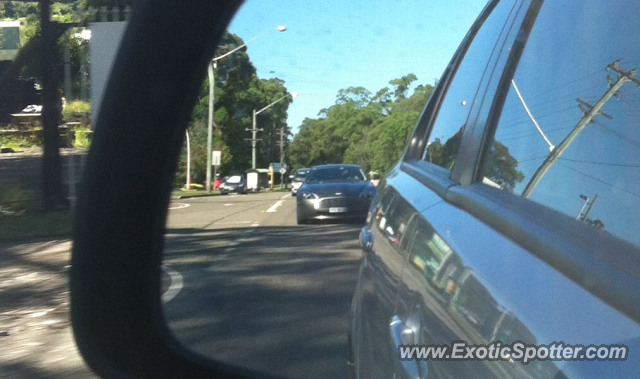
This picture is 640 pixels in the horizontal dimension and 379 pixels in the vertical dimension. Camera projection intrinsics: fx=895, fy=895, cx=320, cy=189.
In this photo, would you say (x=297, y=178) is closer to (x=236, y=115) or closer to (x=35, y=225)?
(x=236, y=115)

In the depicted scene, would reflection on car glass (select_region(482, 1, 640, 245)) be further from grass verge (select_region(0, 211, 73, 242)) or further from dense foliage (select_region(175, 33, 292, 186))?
grass verge (select_region(0, 211, 73, 242))

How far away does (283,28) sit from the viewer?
5.77 feet

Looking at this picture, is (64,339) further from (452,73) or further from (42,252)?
(42,252)

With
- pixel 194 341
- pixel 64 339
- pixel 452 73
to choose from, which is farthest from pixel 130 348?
pixel 64 339

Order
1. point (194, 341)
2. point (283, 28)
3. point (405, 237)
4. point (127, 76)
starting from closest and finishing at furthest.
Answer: point (283, 28)
point (405, 237)
point (127, 76)
point (194, 341)

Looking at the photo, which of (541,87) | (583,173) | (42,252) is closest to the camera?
(583,173)

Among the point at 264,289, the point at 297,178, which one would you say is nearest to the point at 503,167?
the point at 297,178

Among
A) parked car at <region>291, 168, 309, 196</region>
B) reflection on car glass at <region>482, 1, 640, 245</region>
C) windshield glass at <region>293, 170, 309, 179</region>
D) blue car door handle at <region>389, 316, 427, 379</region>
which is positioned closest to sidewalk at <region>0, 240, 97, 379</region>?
parked car at <region>291, 168, 309, 196</region>

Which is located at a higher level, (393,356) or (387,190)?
(387,190)

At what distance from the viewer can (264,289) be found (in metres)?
6.16

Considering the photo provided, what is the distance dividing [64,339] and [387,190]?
3844mm

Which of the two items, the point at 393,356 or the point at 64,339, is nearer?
the point at 393,356

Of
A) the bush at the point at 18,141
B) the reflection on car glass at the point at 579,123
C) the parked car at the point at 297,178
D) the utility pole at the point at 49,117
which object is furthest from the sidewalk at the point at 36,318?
the bush at the point at 18,141

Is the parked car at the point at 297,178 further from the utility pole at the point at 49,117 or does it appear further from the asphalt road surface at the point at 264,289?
the utility pole at the point at 49,117
